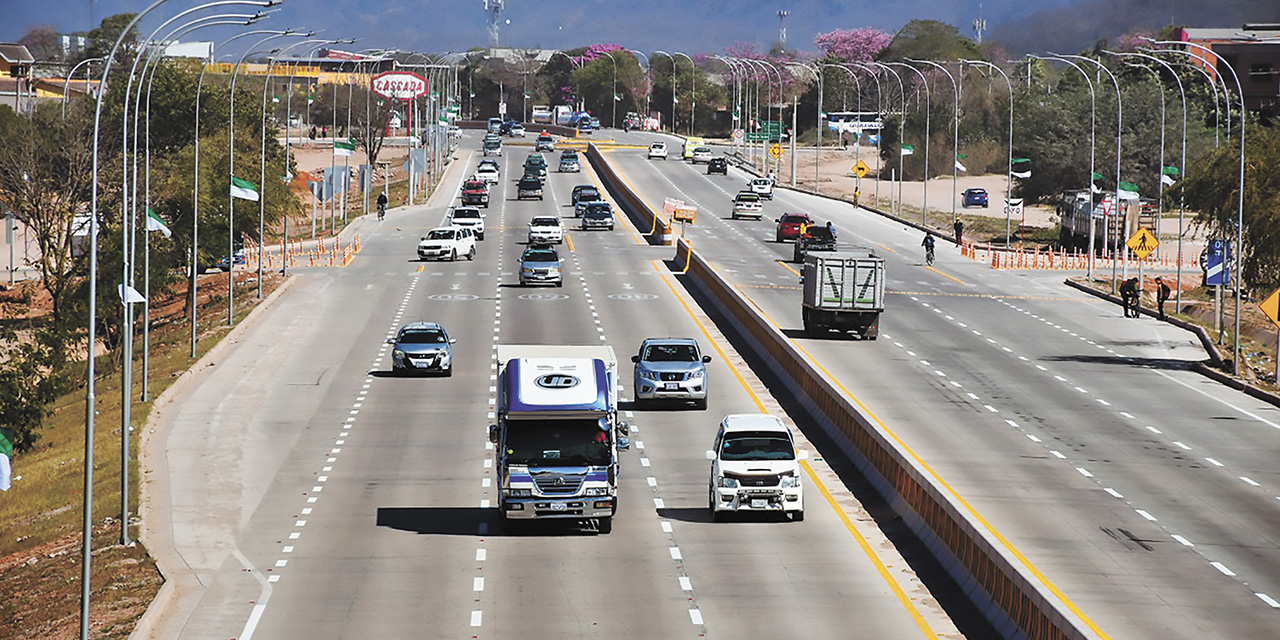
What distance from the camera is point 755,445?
31.0 meters

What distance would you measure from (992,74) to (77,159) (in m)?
135

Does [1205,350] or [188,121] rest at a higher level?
[188,121]

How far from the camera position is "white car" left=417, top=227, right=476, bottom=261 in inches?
3179

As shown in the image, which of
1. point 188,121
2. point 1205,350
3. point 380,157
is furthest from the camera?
point 380,157

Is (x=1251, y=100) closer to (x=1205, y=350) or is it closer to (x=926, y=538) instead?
(x=1205, y=350)

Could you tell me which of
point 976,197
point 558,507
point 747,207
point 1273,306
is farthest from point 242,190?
point 976,197

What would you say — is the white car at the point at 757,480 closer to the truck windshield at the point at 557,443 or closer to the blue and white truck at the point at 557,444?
the blue and white truck at the point at 557,444

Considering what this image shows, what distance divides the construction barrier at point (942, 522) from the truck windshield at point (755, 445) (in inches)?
87.0

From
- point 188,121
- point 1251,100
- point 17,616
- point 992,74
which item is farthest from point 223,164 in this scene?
point 992,74

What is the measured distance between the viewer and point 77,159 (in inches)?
3068

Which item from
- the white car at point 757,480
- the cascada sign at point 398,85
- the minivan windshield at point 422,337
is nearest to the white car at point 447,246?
the minivan windshield at point 422,337

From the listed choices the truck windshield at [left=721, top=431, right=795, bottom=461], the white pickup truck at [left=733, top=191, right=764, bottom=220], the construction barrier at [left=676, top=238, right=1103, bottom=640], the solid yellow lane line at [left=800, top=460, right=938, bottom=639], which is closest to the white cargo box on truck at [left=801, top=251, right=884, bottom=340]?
the construction barrier at [left=676, top=238, right=1103, bottom=640]

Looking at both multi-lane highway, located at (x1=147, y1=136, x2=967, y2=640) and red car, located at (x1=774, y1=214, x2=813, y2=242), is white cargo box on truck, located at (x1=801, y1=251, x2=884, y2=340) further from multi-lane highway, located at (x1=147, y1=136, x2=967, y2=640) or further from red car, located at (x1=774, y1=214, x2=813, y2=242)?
red car, located at (x1=774, y1=214, x2=813, y2=242)

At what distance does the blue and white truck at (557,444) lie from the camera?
2881 cm
